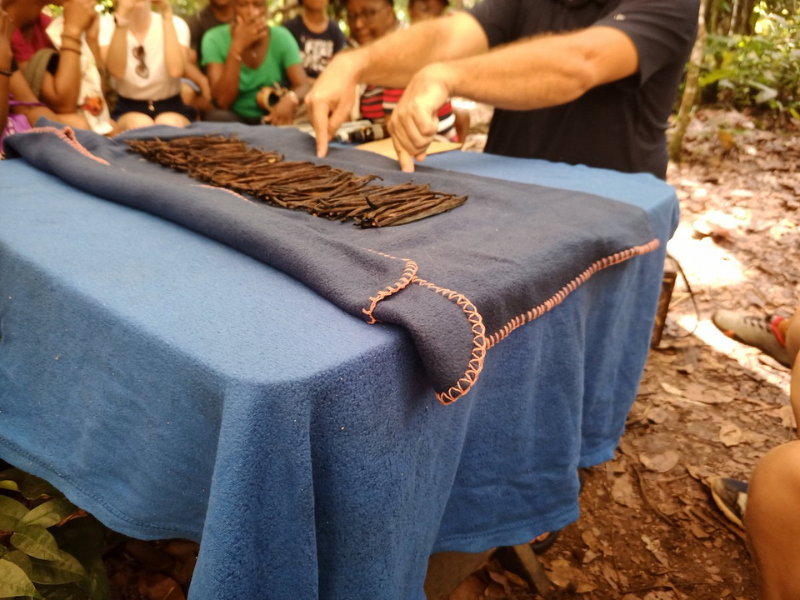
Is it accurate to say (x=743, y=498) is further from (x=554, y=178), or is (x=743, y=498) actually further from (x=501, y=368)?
(x=501, y=368)

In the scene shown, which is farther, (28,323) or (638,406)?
(638,406)

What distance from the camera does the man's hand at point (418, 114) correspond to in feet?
3.77

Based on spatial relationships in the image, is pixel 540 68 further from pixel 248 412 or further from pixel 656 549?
pixel 656 549

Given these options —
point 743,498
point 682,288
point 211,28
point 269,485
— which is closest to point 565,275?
point 269,485

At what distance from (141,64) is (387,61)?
1891 mm

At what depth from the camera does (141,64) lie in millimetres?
2879

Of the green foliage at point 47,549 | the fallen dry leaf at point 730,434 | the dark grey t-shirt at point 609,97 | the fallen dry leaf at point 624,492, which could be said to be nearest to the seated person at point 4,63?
the green foliage at point 47,549

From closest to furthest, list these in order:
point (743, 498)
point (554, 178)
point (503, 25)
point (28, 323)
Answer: point (28, 323)
point (554, 178)
point (743, 498)
point (503, 25)

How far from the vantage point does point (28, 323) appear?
0.72 metres

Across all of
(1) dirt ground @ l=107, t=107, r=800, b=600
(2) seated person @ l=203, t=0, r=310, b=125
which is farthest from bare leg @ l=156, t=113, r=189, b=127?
(1) dirt ground @ l=107, t=107, r=800, b=600

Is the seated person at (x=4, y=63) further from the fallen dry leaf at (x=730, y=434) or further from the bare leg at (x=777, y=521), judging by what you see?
the fallen dry leaf at (x=730, y=434)

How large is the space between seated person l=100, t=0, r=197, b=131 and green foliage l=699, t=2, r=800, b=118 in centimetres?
279

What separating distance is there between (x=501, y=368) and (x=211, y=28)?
3.77m

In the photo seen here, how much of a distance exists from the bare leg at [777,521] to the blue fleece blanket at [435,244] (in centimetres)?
46
